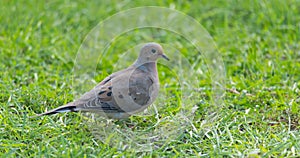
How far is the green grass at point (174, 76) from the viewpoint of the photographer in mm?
4086

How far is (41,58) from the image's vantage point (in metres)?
6.07

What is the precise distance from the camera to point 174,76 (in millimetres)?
5773

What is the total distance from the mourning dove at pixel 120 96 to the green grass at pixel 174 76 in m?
0.21

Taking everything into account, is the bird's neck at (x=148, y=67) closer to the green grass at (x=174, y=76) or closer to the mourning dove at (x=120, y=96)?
the mourning dove at (x=120, y=96)

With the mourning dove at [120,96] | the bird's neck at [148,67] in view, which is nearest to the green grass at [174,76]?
the mourning dove at [120,96]

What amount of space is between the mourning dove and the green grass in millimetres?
210

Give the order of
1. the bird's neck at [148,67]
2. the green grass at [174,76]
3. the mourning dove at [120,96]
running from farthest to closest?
the bird's neck at [148,67] → the mourning dove at [120,96] → the green grass at [174,76]

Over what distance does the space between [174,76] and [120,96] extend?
1555 millimetres

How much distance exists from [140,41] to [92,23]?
29.8 inches

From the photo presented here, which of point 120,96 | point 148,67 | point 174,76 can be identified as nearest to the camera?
point 120,96

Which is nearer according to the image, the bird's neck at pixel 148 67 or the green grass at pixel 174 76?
the green grass at pixel 174 76

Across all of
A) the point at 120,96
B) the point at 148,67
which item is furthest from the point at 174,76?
the point at 120,96

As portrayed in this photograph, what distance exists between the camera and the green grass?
4086mm

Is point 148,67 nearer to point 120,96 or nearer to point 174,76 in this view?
point 120,96
